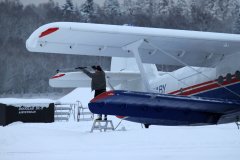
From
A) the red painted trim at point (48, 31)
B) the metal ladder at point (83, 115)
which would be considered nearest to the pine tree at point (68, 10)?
the metal ladder at point (83, 115)

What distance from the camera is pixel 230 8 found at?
5453cm

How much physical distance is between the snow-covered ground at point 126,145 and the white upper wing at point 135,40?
1746 millimetres

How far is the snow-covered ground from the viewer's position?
5.06m

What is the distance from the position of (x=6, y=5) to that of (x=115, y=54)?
104 ft

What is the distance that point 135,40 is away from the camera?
803 cm

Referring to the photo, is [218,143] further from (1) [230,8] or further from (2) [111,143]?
(1) [230,8]

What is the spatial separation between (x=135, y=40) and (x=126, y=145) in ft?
8.64

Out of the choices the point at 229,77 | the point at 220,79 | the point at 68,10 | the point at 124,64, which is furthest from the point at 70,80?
the point at 68,10

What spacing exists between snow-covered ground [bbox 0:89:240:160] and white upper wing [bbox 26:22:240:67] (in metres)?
1.75

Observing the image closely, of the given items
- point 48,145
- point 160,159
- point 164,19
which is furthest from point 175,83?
point 164,19

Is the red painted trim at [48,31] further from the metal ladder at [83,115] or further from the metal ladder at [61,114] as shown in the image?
the metal ladder at [61,114]

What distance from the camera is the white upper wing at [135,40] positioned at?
7.36 meters

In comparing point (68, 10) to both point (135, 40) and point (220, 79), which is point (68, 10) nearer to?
point (135, 40)

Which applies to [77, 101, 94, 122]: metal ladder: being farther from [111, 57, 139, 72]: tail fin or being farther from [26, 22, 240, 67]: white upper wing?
[26, 22, 240, 67]: white upper wing
